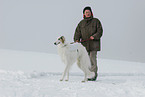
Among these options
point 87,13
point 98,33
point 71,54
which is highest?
point 87,13

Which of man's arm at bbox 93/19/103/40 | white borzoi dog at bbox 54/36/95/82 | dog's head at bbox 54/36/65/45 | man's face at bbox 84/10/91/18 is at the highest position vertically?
man's face at bbox 84/10/91/18

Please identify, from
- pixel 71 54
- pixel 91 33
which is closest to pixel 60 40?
pixel 71 54

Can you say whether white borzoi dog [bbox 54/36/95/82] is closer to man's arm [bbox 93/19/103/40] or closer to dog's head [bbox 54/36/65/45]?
dog's head [bbox 54/36/65/45]

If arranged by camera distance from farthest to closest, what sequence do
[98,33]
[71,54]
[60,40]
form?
[98,33], [71,54], [60,40]

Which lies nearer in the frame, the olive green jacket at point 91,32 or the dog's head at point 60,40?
the dog's head at point 60,40

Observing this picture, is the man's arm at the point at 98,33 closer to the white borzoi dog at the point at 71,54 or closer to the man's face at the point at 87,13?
the man's face at the point at 87,13

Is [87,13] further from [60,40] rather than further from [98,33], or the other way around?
[60,40]

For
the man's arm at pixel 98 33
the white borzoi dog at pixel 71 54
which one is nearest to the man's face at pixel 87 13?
the man's arm at pixel 98 33

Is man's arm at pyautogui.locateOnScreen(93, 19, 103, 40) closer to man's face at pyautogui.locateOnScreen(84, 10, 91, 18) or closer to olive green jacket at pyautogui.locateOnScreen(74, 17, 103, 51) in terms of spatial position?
olive green jacket at pyautogui.locateOnScreen(74, 17, 103, 51)

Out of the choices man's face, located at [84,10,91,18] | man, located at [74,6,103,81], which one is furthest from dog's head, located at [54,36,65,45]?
man's face, located at [84,10,91,18]

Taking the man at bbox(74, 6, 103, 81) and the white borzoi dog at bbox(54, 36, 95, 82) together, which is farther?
the man at bbox(74, 6, 103, 81)

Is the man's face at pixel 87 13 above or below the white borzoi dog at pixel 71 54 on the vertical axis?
above

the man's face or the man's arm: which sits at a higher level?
the man's face

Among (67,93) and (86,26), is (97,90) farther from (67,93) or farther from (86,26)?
(86,26)
